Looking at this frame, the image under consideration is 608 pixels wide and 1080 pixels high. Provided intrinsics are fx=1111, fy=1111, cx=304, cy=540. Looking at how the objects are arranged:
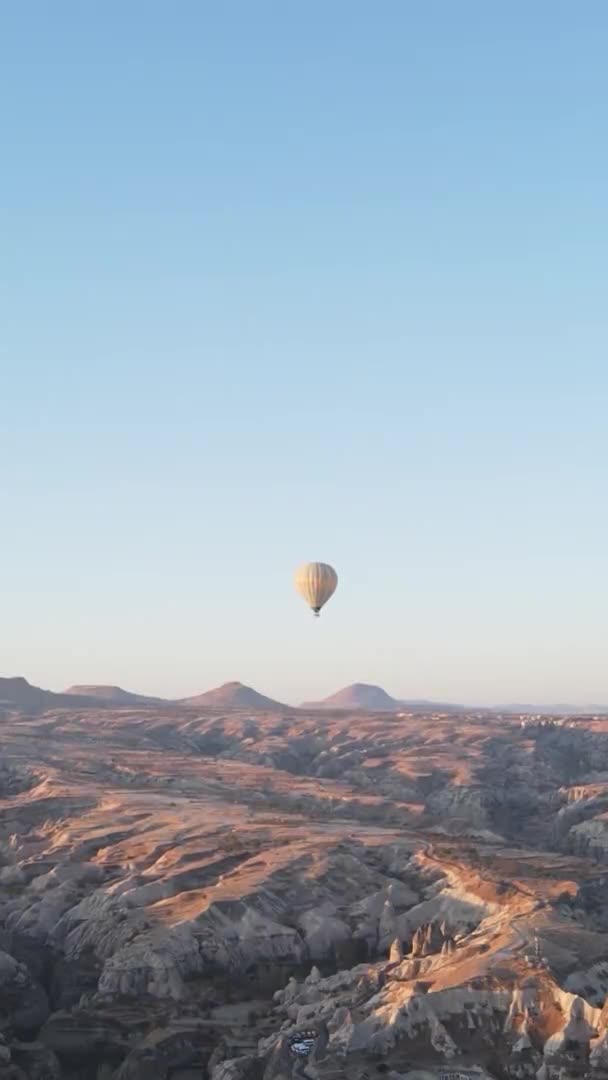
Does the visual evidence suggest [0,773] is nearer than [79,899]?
No

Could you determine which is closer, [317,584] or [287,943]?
[287,943]

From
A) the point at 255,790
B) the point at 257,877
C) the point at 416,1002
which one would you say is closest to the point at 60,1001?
the point at 257,877

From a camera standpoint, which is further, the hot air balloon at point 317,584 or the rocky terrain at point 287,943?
the hot air balloon at point 317,584

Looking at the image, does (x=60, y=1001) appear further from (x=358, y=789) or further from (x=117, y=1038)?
(x=358, y=789)

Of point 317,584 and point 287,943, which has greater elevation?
point 317,584

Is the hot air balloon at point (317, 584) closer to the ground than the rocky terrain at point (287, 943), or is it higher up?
higher up
